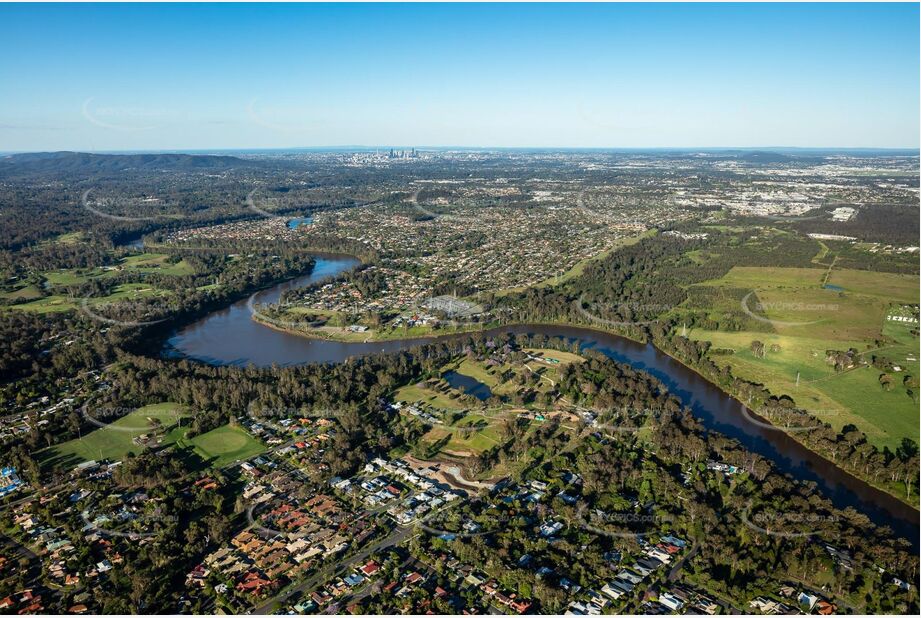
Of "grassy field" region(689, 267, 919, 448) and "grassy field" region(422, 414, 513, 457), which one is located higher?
"grassy field" region(689, 267, 919, 448)

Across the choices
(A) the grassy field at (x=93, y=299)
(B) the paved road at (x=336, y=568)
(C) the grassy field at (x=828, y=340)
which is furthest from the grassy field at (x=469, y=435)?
(A) the grassy field at (x=93, y=299)

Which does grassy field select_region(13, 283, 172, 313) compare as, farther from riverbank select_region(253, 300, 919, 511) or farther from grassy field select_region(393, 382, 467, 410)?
grassy field select_region(393, 382, 467, 410)

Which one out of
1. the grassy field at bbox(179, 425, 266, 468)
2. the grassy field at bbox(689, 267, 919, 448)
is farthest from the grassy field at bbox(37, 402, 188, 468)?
the grassy field at bbox(689, 267, 919, 448)

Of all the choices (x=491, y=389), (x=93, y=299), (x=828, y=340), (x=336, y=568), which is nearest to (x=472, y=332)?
(x=491, y=389)

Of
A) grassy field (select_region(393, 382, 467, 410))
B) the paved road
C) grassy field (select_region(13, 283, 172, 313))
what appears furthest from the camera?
grassy field (select_region(13, 283, 172, 313))

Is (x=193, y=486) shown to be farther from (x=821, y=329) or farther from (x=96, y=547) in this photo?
(x=821, y=329)

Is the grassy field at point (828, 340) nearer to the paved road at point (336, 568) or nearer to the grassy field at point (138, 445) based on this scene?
the paved road at point (336, 568)
